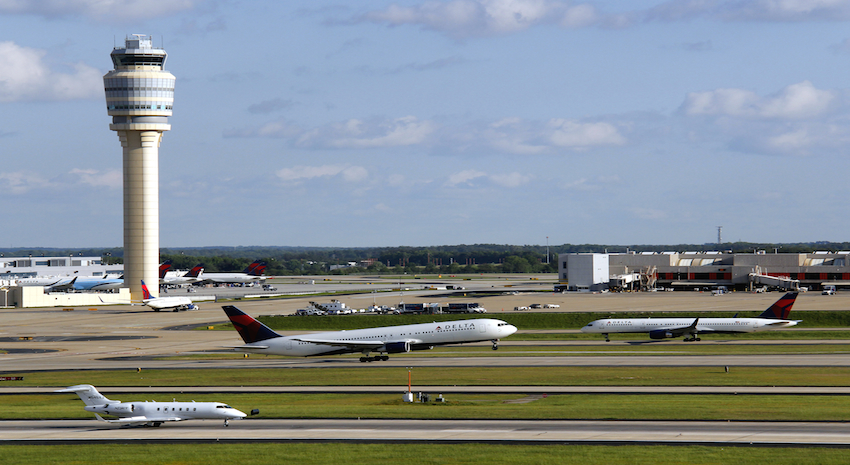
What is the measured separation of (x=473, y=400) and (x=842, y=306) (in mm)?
99150

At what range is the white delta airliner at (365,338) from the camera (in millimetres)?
83938

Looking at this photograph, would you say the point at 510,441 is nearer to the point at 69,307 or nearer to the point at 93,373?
the point at 93,373

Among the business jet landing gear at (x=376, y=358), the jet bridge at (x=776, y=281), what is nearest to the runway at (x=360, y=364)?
the business jet landing gear at (x=376, y=358)

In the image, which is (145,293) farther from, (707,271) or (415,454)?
(415,454)

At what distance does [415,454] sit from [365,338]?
148 feet

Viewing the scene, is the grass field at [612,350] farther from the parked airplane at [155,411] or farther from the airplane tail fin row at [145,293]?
the airplane tail fin row at [145,293]

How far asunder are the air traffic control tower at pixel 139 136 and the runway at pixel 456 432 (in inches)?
5369

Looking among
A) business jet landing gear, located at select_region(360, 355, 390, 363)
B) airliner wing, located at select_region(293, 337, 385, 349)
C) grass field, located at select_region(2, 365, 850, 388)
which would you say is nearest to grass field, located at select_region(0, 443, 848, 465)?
grass field, located at select_region(2, 365, 850, 388)

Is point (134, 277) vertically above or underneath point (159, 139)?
underneath

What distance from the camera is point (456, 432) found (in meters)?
45.8

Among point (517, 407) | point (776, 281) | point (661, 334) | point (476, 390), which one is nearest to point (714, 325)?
point (661, 334)

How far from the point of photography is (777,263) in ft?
586

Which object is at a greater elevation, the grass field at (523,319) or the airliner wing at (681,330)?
the airliner wing at (681,330)

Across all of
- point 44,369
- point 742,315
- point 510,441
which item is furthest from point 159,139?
point 510,441
